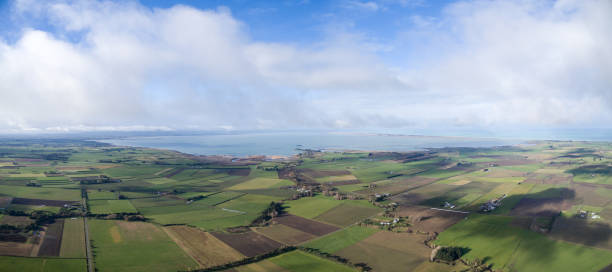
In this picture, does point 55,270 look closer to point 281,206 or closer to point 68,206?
point 68,206

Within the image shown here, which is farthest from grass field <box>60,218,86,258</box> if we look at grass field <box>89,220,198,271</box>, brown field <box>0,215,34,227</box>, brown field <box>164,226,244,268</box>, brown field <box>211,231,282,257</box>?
brown field <box>211,231,282,257</box>

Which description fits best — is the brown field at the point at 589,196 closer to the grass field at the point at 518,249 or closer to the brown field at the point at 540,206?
the brown field at the point at 540,206

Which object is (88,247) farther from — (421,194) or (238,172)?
(238,172)

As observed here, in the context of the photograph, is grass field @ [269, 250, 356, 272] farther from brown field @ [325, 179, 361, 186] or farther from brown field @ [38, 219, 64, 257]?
brown field @ [325, 179, 361, 186]

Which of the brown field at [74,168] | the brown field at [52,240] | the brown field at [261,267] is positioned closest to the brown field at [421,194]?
the brown field at [261,267]

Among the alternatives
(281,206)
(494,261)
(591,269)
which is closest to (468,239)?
(494,261)
